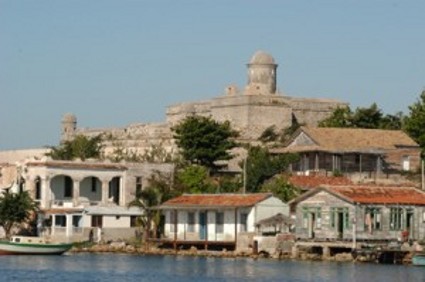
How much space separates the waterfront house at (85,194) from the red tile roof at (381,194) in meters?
15.6

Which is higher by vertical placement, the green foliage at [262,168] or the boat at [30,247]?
the green foliage at [262,168]

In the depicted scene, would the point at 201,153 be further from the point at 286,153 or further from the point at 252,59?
the point at 252,59

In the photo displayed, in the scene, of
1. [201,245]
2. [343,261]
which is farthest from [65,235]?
[343,261]

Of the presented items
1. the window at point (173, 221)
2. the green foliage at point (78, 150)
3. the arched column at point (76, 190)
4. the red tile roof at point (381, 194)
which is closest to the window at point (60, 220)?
the arched column at point (76, 190)

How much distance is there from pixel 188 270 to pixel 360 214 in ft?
32.5

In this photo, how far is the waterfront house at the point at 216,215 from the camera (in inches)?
2618

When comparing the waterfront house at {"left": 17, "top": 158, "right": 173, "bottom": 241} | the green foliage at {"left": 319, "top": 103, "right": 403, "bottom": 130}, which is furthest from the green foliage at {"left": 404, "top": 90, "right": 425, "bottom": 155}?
the waterfront house at {"left": 17, "top": 158, "right": 173, "bottom": 241}

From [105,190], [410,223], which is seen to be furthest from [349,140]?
[410,223]

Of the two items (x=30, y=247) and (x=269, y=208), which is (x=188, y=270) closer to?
(x=269, y=208)

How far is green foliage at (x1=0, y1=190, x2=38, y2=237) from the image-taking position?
234ft

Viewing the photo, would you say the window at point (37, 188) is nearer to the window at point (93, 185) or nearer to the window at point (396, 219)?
the window at point (93, 185)

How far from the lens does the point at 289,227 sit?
65375mm

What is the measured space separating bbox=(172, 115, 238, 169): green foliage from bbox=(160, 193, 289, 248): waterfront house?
919cm

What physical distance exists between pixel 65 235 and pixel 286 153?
13424 mm
